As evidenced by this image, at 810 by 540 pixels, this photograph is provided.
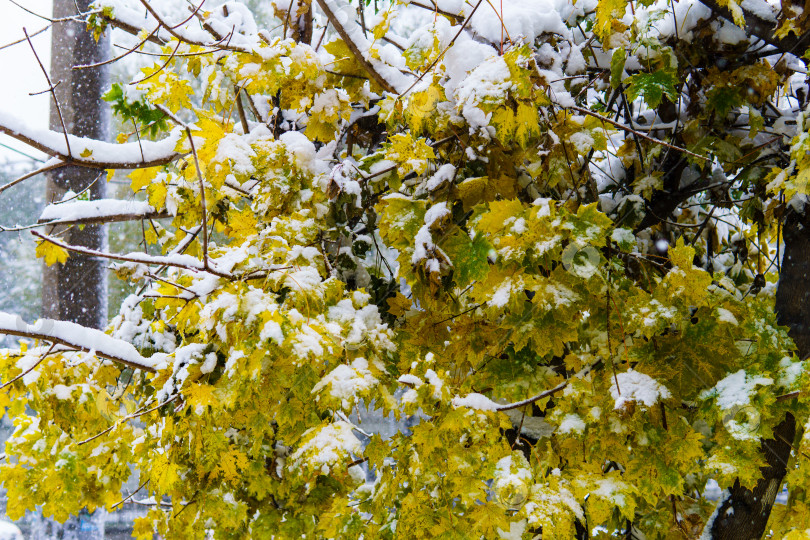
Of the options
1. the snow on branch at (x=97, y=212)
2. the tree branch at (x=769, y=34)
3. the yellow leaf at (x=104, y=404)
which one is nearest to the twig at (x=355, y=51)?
the tree branch at (x=769, y=34)

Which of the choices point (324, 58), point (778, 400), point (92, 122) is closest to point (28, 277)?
point (92, 122)

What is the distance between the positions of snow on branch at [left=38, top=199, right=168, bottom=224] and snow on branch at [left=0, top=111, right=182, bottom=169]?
0.72 feet

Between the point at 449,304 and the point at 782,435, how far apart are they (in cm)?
113

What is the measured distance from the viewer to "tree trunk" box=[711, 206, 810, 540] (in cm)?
194

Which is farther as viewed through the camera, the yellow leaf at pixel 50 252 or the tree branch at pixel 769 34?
the yellow leaf at pixel 50 252

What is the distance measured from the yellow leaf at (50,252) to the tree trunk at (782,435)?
272cm

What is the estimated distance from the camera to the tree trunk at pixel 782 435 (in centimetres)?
194

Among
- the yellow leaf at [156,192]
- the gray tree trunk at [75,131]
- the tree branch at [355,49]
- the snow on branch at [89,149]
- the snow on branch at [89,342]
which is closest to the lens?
the snow on branch at [89,342]

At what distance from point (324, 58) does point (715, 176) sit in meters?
1.71

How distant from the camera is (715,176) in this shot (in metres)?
2.59

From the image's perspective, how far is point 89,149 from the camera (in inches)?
Answer: 90.1

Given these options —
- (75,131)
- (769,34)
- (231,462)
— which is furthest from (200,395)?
(75,131)

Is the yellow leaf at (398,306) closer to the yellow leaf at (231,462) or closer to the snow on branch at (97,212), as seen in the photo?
the yellow leaf at (231,462)

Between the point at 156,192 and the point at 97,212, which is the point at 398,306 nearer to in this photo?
the point at 156,192
